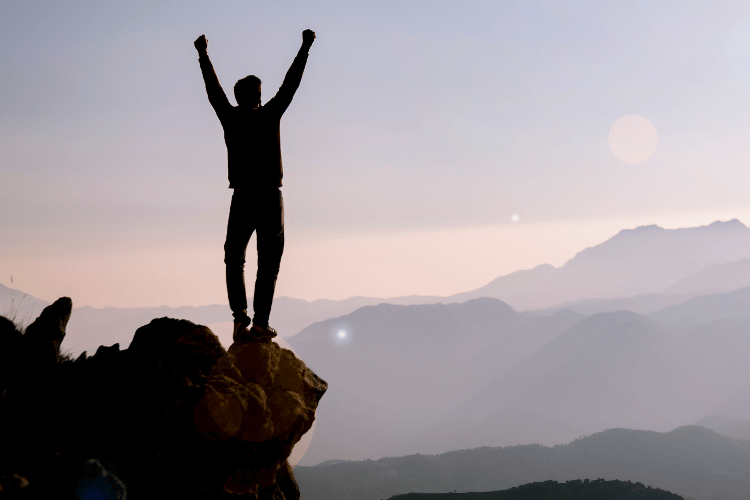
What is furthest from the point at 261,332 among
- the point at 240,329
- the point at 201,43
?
the point at 201,43

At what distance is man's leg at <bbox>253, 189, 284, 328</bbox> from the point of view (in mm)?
8836

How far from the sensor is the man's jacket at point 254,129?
872cm

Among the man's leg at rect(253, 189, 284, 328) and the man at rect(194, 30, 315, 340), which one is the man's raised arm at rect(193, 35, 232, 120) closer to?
the man at rect(194, 30, 315, 340)

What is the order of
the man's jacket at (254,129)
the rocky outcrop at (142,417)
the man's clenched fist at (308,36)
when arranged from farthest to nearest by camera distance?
the man's jacket at (254,129)
the man's clenched fist at (308,36)
the rocky outcrop at (142,417)

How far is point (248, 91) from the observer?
8.82 m

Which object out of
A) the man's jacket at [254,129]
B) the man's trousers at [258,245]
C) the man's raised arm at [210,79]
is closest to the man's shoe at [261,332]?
the man's trousers at [258,245]

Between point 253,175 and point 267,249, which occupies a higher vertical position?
point 253,175

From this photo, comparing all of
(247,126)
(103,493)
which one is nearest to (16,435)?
(103,493)

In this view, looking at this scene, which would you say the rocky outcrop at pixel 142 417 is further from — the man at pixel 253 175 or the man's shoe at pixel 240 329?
the man at pixel 253 175

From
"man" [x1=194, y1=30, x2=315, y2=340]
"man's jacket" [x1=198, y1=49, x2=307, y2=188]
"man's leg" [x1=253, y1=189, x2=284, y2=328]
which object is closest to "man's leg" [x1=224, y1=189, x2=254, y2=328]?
"man" [x1=194, y1=30, x2=315, y2=340]

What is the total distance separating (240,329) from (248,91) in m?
4.13

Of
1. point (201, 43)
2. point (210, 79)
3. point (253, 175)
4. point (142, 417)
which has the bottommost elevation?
point (142, 417)

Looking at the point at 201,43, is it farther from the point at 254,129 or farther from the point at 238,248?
the point at 238,248

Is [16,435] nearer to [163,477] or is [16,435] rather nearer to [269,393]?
[163,477]
